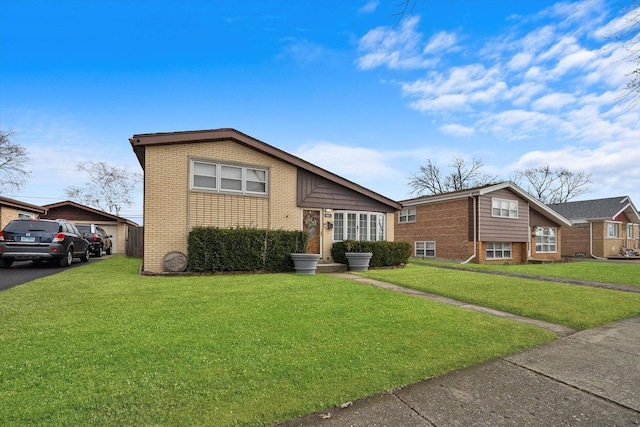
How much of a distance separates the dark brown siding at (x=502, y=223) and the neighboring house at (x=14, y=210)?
26.8m

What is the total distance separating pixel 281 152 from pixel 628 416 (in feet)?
38.5

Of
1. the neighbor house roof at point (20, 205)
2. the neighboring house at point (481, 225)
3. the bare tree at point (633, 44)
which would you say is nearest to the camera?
the bare tree at point (633, 44)

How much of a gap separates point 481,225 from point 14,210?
27.7 metres

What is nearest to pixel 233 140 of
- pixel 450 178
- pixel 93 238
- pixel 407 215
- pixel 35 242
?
pixel 35 242

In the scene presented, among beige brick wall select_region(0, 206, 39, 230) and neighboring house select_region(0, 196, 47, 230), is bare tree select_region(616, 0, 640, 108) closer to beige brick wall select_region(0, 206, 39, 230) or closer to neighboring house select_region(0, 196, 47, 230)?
neighboring house select_region(0, 196, 47, 230)

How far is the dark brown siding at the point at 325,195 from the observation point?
44.3 ft

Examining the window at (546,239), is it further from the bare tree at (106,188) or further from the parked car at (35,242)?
the bare tree at (106,188)

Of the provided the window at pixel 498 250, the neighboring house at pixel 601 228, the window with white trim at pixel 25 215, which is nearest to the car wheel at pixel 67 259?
the window with white trim at pixel 25 215

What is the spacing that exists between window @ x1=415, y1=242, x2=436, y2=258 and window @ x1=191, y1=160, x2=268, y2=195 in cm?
1382

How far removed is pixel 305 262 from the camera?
11.1 metres

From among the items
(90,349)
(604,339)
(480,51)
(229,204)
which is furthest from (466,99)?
(90,349)

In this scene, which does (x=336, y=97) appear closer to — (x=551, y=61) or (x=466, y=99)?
(x=466, y=99)

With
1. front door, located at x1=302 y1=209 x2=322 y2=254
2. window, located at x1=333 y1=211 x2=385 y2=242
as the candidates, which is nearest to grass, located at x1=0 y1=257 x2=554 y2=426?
front door, located at x1=302 y1=209 x2=322 y2=254

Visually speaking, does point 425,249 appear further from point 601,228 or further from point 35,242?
A: point 35,242
